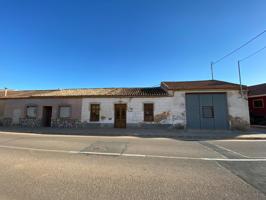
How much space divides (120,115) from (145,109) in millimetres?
2682

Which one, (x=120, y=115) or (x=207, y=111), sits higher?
(x=207, y=111)

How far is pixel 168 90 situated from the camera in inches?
664

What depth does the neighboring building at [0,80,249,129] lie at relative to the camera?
52.3 feet

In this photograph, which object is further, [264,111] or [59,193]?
[264,111]

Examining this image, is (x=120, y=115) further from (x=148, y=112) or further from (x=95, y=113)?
(x=148, y=112)

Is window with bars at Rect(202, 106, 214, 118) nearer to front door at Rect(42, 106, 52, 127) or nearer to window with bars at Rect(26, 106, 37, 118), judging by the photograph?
front door at Rect(42, 106, 52, 127)

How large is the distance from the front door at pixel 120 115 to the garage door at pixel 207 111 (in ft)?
20.7

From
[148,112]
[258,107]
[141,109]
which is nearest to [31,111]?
[141,109]

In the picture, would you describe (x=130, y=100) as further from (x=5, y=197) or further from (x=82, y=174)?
(x=5, y=197)

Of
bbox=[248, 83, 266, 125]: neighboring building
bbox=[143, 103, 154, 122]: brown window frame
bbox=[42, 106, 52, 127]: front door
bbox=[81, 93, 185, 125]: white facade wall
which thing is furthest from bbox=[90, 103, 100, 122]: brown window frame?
bbox=[248, 83, 266, 125]: neighboring building

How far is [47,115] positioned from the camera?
19.5 m

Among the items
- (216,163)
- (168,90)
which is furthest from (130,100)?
(216,163)

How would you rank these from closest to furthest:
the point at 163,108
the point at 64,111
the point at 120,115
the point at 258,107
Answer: the point at 163,108 < the point at 120,115 < the point at 64,111 < the point at 258,107

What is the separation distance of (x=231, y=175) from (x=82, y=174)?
13.0 feet
